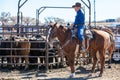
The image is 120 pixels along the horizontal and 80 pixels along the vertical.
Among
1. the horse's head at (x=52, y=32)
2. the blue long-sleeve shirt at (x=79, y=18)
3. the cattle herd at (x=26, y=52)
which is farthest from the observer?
the cattle herd at (x=26, y=52)

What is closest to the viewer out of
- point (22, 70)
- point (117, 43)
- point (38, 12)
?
point (22, 70)

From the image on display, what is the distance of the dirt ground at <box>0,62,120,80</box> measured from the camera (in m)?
11.3

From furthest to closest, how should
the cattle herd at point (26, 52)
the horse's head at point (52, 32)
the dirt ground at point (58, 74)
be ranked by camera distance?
1. the cattle herd at point (26, 52)
2. the dirt ground at point (58, 74)
3. the horse's head at point (52, 32)

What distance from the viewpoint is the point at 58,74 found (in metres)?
12.2

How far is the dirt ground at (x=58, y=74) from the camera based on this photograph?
11305mm

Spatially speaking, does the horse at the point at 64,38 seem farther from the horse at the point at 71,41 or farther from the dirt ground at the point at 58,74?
the dirt ground at the point at 58,74

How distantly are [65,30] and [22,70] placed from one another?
9.93 ft

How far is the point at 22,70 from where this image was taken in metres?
13.3

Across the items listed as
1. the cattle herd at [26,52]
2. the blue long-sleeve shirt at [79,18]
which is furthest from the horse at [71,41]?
the cattle herd at [26,52]

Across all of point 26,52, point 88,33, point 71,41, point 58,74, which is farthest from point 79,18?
point 26,52

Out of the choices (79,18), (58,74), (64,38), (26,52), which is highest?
(79,18)

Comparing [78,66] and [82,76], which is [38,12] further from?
[82,76]

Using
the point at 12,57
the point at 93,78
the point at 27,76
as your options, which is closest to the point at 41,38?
the point at 12,57

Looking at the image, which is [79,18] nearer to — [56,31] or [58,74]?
[56,31]
